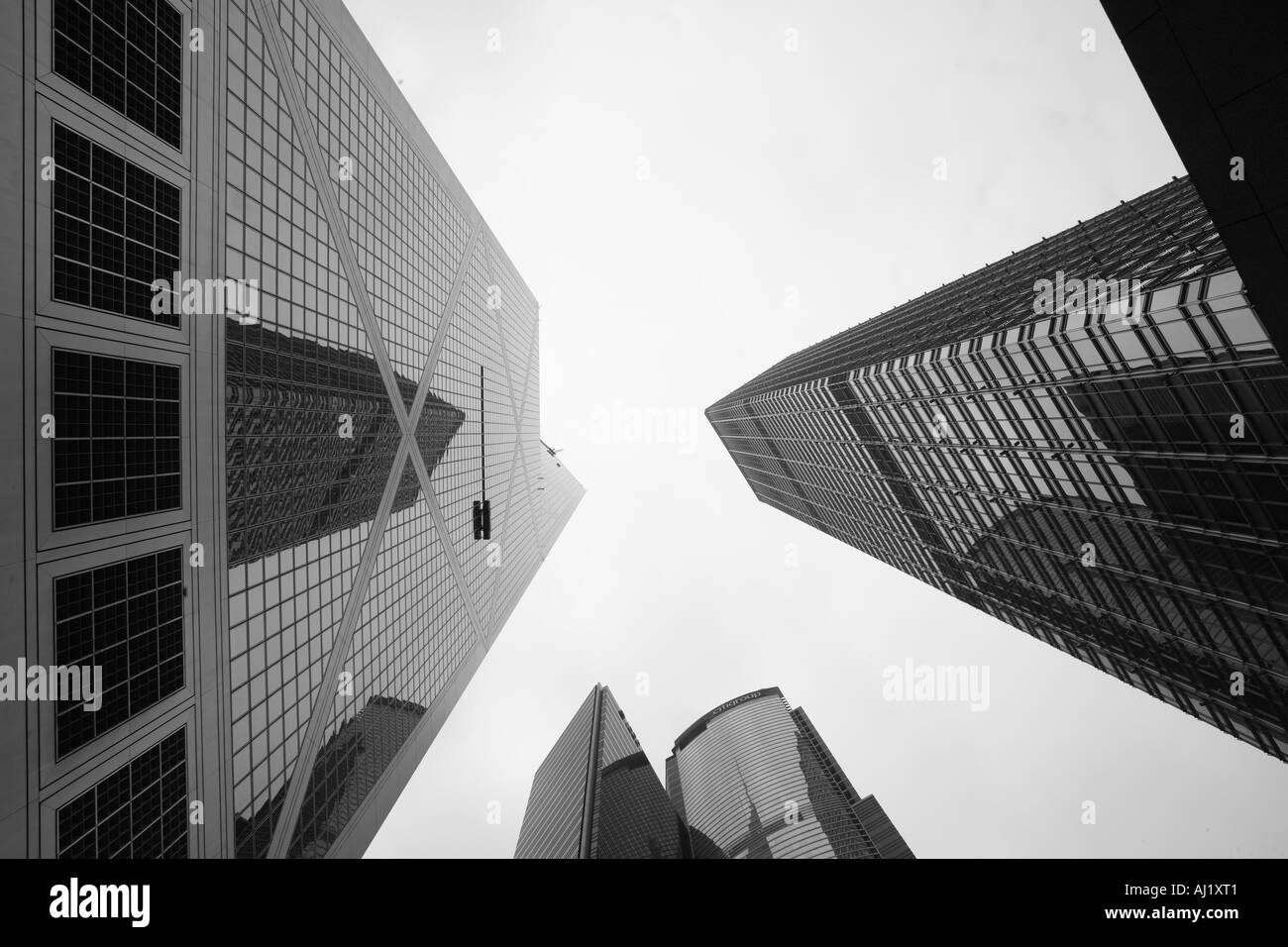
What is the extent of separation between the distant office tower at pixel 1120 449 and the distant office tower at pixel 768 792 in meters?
104

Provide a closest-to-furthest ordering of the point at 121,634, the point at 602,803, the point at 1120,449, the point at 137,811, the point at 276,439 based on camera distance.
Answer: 1. the point at 121,634
2. the point at 137,811
3. the point at 1120,449
4. the point at 276,439
5. the point at 602,803

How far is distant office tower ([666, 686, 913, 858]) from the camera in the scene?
132 metres

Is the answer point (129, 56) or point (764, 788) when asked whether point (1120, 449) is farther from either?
point (764, 788)

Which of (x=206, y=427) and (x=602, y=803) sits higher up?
(x=206, y=427)

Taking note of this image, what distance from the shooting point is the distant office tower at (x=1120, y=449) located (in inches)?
732

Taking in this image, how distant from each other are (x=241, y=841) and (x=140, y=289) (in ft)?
77.4

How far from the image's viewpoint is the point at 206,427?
75.1 feet

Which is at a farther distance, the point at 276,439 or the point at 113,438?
the point at 276,439

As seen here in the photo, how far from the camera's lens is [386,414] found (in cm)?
4300

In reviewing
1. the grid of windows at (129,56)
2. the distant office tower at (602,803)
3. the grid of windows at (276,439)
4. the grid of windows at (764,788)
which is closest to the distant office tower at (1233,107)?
the grid of windows at (129,56)

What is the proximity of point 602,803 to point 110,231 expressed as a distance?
12719cm

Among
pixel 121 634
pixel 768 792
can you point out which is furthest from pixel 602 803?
pixel 121 634
